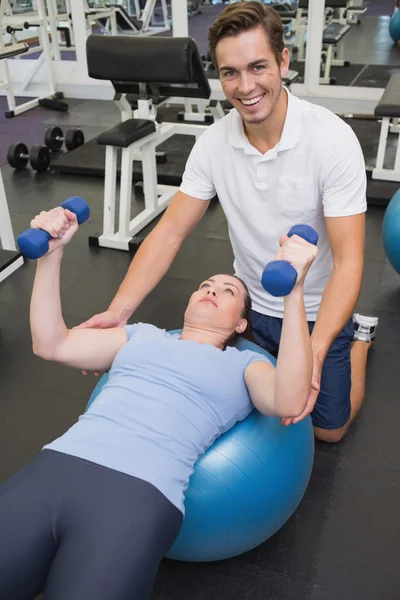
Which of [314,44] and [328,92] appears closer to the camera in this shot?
[314,44]

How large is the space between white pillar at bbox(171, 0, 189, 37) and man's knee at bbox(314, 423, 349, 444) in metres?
4.37

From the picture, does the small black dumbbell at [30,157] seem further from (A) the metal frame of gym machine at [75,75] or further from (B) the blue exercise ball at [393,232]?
(B) the blue exercise ball at [393,232]

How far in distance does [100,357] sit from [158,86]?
7.51ft

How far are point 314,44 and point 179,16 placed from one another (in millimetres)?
1208

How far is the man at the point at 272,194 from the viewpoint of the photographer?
1374mm

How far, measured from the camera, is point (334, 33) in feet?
16.3

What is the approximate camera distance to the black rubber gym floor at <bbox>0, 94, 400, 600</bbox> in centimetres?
A: 139

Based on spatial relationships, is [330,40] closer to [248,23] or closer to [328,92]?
[328,92]

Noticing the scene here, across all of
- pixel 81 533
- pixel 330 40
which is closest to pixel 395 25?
pixel 330 40

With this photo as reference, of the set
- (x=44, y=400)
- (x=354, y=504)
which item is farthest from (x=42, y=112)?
(x=354, y=504)

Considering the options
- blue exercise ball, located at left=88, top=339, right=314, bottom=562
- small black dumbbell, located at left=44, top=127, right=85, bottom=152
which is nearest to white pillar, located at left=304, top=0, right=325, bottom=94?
small black dumbbell, located at left=44, top=127, right=85, bottom=152

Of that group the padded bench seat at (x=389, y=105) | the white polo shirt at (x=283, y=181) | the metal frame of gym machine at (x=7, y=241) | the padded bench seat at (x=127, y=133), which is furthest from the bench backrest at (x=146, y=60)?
the white polo shirt at (x=283, y=181)

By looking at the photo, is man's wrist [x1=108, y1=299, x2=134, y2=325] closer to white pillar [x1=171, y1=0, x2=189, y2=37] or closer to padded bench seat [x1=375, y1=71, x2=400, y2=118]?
padded bench seat [x1=375, y1=71, x2=400, y2=118]

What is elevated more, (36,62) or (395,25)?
(395,25)
